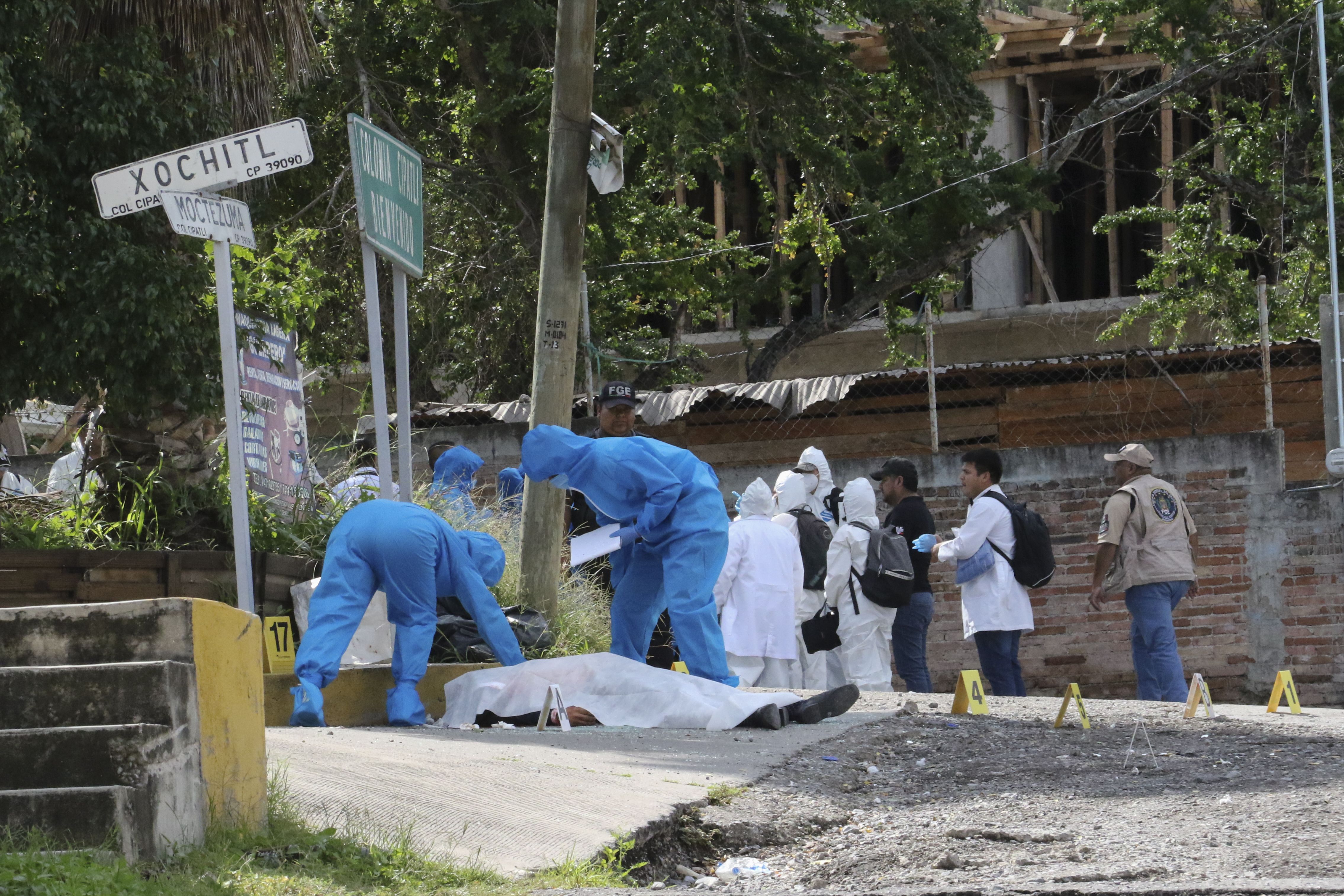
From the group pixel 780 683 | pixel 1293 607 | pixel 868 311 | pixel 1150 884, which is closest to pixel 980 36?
pixel 868 311

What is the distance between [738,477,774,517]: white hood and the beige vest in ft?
7.77

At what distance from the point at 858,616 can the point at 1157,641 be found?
1.96m

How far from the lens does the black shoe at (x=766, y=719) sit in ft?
25.0

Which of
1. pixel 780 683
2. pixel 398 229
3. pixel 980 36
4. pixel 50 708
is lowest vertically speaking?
pixel 780 683

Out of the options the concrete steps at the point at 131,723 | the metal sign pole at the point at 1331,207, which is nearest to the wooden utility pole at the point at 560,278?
the concrete steps at the point at 131,723

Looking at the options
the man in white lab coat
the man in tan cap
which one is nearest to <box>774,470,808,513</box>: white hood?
the man in white lab coat

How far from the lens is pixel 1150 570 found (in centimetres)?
1002

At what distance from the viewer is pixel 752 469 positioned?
46.8ft

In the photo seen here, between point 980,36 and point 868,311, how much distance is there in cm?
330

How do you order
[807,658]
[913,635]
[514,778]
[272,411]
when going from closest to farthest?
[514,778]
[272,411]
[913,635]
[807,658]

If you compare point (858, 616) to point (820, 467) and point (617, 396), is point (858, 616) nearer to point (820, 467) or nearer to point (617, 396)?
point (820, 467)

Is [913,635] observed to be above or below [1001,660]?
above

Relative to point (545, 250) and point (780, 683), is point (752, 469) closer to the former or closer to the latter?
point (780, 683)

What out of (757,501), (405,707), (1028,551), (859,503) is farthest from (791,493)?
(405,707)
